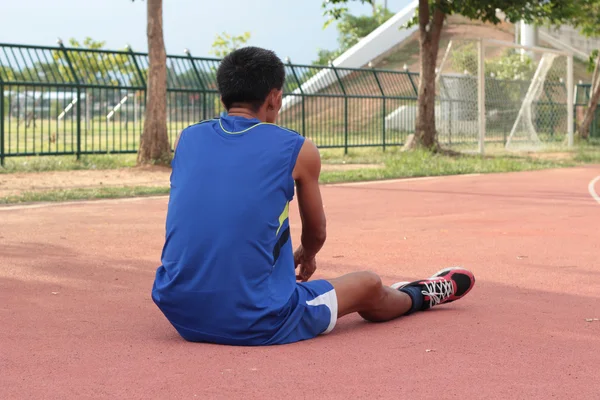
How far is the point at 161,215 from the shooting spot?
10602 millimetres

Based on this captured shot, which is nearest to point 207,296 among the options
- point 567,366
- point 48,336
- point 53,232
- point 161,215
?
point 48,336

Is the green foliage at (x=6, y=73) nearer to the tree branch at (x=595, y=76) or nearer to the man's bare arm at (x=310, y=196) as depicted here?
the man's bare arm at (x=310, y=196)

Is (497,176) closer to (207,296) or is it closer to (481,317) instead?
(481,317)

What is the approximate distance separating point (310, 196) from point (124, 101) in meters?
14.7

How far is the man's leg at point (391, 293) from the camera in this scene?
15.6 feet

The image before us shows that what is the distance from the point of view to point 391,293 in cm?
506


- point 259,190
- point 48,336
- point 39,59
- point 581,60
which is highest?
point 581,60

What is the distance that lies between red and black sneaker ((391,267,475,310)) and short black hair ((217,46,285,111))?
1.51 metres

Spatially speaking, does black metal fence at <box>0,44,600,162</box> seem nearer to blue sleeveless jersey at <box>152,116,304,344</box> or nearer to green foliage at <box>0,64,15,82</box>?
green foliage at <box>0,64,15,82</box>

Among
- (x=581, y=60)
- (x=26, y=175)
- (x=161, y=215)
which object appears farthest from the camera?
(x=581, y=60)

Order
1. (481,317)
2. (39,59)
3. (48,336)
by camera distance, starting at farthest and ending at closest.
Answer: (39,59), (481,317), (48,336)

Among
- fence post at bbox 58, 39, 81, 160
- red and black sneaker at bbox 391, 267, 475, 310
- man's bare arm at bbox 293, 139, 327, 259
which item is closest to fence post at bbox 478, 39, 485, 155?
fence post at bbox 58, 39, 81, 160

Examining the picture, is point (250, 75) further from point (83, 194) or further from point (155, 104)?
point (155, 104)

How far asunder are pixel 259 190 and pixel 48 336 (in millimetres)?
1344
